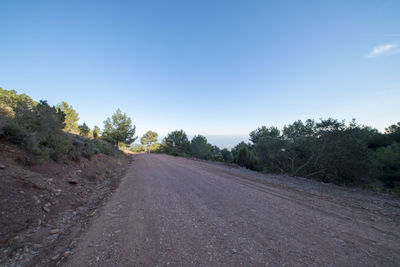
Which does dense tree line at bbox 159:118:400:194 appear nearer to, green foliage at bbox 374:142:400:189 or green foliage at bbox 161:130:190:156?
green foliage at bbox 374:142:400:189

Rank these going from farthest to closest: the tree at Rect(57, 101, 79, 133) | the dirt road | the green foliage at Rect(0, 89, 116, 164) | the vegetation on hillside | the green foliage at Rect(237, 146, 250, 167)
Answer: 1. the tree at Rect(57, 101, 79, 133)
2. the green foliage at Rect(237, 146, 250, 167)
3. the vegetation on hillside
4. the green foliage at Rect(0, 89, 116, 164)
5. the dirt road

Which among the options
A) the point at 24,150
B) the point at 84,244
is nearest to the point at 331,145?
the point at 84,244

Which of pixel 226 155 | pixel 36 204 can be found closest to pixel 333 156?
pixel 36 204

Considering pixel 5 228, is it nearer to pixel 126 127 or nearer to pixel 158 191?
pixel 158 191

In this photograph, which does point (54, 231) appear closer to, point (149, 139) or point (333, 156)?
point (333, 156)

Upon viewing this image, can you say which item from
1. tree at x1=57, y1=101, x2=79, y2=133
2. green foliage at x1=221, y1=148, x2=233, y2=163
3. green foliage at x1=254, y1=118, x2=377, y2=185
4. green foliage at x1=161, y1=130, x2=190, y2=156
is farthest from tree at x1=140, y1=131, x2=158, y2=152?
green foliage at x1=254, y1=118, x2=377, y2=185

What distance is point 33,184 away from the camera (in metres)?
3.50

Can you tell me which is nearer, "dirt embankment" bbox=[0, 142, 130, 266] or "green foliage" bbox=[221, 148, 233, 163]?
"dirt embankment" bbox=[0, 142, 130, 266]


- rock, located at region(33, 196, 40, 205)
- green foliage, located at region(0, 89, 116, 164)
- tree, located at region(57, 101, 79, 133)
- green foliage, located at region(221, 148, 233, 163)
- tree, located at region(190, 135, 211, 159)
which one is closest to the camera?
rock, located at region(33, 196, 40, 205)

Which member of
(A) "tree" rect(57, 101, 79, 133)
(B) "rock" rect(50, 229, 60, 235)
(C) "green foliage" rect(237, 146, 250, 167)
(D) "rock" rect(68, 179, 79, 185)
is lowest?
(B) "rock" rect(50, 229, 60, 235)

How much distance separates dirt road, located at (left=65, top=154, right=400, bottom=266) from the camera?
1921mm

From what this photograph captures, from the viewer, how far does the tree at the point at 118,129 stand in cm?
2075

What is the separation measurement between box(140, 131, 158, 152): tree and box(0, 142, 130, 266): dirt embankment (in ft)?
132

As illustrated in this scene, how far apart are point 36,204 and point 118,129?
66.6ft
